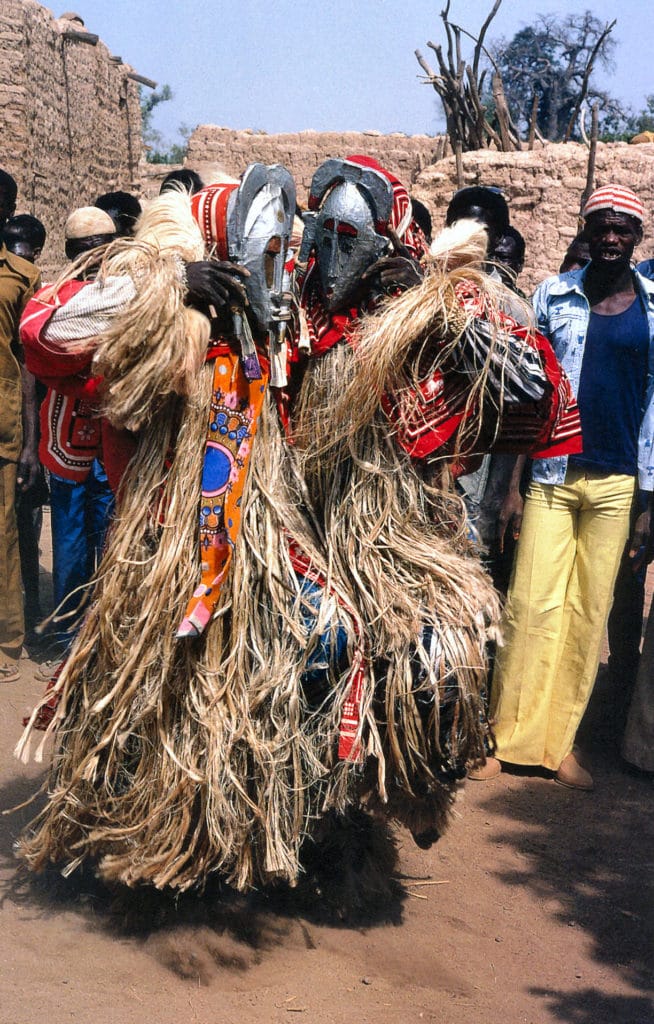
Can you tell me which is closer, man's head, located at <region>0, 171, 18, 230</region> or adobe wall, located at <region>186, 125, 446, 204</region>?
man's head, located at <region>0, 171, 18, 230</region>

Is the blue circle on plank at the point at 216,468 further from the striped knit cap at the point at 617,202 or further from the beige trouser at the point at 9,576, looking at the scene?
the beige trouser at the point at 9,576

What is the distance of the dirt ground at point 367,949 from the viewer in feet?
8.83

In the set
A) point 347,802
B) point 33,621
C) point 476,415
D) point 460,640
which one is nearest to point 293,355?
point 476,415

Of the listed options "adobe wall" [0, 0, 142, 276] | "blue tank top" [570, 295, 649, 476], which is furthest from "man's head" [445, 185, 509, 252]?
"adobe wall" [0, 0, 142, 276]

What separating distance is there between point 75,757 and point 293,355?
3.98 feet

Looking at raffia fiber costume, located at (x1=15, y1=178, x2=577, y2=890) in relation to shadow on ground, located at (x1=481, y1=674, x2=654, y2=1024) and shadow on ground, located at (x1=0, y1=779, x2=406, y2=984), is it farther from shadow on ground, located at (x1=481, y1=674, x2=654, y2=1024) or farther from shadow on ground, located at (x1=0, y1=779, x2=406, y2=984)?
shadow on ground, located at (x1=481, y1=674, x2=654, y2=1024)

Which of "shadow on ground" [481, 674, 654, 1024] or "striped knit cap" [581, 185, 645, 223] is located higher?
"striped knit cap" [581, 185, 645, 223]

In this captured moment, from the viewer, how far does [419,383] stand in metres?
2.82

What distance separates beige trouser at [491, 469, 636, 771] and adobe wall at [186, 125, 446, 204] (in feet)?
29.4

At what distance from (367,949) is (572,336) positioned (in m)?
2.39

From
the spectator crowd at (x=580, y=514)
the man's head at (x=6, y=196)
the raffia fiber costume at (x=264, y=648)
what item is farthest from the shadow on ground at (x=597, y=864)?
the man's head at (x=6, y=196)

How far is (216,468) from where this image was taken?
2.75 meters

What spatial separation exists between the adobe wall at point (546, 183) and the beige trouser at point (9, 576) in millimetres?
5504

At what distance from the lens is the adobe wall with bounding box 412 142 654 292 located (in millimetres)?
9320
